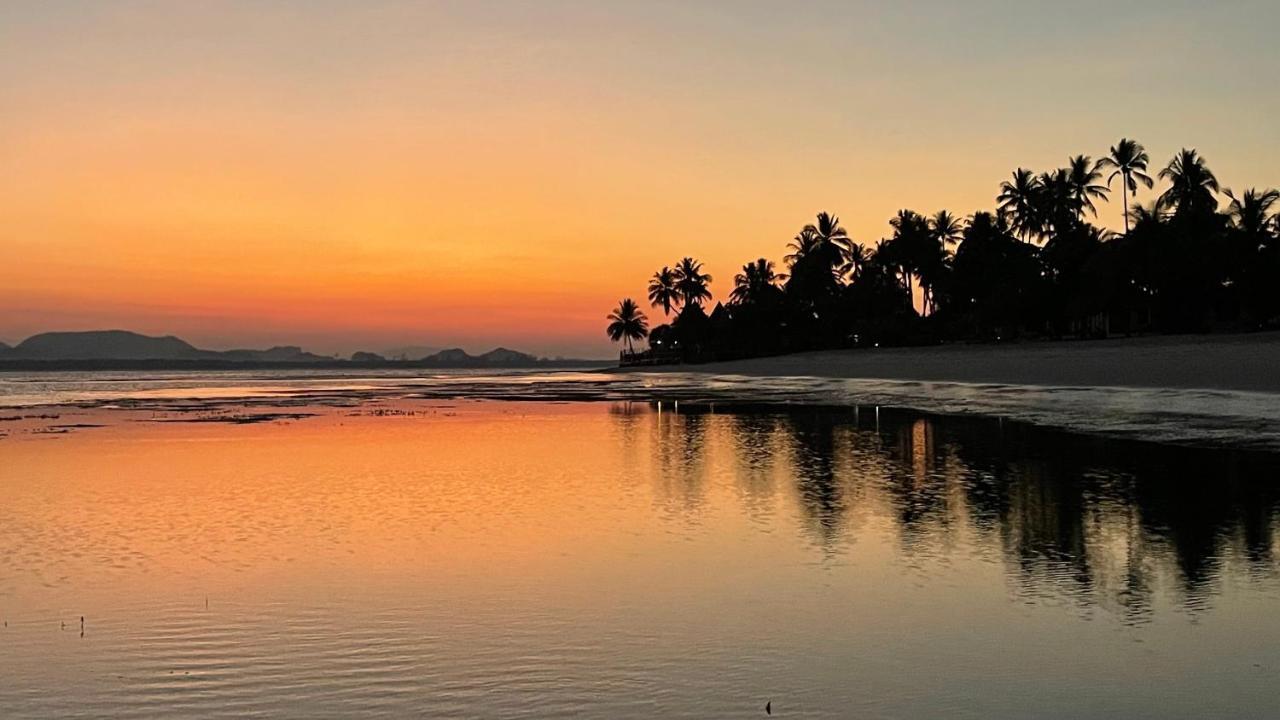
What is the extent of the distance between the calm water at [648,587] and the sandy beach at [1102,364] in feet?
92.4

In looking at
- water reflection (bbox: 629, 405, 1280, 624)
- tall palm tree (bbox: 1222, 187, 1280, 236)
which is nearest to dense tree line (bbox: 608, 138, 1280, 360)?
tall palm tree (bbox: 1222, 187, 1280, 236)

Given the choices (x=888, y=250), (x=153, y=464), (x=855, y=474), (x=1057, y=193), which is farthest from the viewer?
(x=888, y=250)

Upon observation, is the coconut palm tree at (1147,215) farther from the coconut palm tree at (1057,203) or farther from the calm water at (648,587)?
the calm water at (648,587)

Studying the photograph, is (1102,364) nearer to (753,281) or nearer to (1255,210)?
(1255,210)

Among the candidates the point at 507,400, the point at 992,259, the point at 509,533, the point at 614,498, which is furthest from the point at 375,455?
the point at 992,259

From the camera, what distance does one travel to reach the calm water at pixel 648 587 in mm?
6684

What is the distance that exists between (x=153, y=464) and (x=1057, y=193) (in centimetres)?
9123

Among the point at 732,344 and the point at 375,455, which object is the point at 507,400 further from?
the point at 732,344

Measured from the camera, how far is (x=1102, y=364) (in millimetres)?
56969

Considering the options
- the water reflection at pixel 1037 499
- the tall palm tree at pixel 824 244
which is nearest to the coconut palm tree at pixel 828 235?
the tall palm tree at pixel 824 244

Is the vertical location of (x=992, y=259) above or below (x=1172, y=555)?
above

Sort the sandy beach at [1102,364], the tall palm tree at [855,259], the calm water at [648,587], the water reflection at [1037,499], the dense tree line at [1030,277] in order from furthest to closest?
the tall palm tree at [855,259] → the dense tree line at [1030,277] → the sandy beach at [1102,364] → the water reflection at [1037,499] → the calm water at [648,587]

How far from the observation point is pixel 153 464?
843 inches

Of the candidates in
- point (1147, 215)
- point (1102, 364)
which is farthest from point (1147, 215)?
point (1102, 364)
